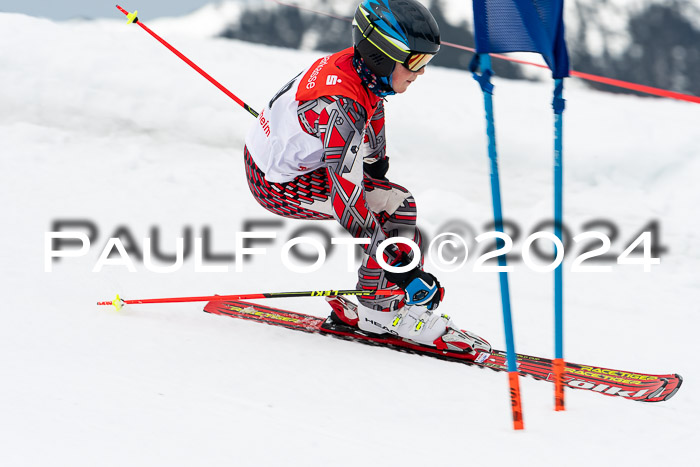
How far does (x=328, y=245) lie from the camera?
488 cm

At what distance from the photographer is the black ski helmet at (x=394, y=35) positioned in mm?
2572

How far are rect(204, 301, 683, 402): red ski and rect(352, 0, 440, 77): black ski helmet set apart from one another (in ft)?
4.51

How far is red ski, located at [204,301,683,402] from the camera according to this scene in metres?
2.77

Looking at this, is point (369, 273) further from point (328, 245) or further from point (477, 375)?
point (328, 245)

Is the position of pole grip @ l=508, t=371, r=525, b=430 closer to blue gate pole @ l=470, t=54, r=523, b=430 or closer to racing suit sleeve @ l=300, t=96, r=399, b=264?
blue gate pole @ l=470, t=54, r=523, b=430

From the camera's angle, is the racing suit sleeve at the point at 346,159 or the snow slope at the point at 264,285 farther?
the racing suit sleeve at the point at 346,159

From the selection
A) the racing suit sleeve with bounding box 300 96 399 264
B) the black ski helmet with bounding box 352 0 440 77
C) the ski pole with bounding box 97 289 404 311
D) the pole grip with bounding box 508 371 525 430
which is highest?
the black ski helmet with bounding box 352 0 440 77

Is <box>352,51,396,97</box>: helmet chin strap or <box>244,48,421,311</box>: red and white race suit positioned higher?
<box>352,51,396,97</box>: helmet chin strap

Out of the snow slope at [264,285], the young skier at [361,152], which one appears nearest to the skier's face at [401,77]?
the young skier at [361,152]

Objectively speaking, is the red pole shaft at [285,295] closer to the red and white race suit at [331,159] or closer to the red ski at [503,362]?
the red and white race suit at [331,159]

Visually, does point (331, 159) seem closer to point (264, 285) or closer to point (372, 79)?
point (372, 79)

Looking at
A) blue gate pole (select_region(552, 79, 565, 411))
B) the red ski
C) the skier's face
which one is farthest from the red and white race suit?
blue gate pole (select_region(552, 79, 565, 411))

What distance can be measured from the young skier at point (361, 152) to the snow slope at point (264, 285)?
29 cm

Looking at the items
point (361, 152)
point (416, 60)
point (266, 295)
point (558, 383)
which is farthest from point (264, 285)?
point (558, 383)
